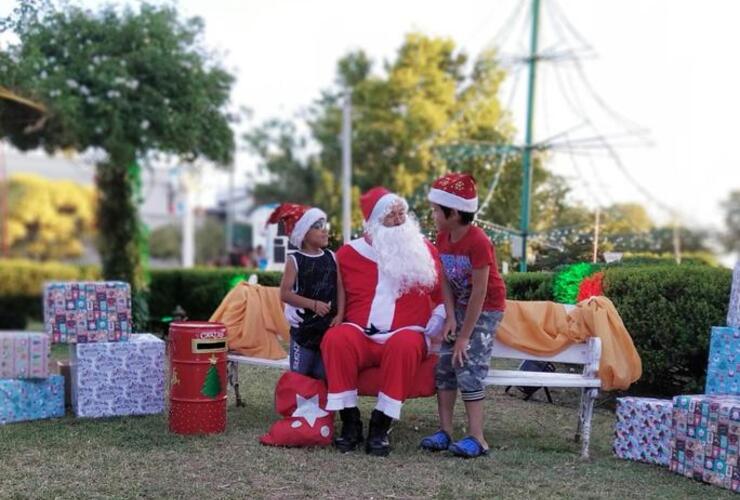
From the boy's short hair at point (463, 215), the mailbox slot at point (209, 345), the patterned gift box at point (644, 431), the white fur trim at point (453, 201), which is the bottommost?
the patterned gift box at point (644, 431)

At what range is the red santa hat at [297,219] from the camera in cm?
520

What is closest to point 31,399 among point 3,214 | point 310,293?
point 310,293

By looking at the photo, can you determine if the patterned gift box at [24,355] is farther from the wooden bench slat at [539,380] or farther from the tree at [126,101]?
Result: the tree at [126,101]

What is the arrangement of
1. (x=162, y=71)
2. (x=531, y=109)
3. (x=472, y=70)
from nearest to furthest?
(x=162, y=71) < (x=531, y=109) < (x=472, y=70)

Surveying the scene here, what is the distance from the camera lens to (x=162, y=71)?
39.1 ft

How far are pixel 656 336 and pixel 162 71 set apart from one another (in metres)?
8.41

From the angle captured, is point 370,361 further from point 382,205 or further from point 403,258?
point 382,205

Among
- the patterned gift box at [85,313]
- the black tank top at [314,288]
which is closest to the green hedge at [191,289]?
the patterned gift box at [85,313]

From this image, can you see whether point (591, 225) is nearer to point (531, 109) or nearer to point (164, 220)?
point (531, 109)

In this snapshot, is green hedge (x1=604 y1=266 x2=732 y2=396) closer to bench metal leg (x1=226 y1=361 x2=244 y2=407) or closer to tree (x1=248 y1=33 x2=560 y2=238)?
bench metal leg (x1=226 y1=361 x2=244 y2=407)

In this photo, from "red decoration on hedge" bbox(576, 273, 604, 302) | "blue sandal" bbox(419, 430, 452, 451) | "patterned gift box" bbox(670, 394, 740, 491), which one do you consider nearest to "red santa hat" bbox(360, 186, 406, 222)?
"blue sandal" bbox(419, 430, 452, 451)

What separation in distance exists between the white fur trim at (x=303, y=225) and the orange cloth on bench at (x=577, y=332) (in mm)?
1456

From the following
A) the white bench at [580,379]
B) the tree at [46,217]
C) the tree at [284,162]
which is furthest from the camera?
the tree at [46,217]

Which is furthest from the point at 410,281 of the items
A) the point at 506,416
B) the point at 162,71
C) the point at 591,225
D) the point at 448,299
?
the point at 162,71
